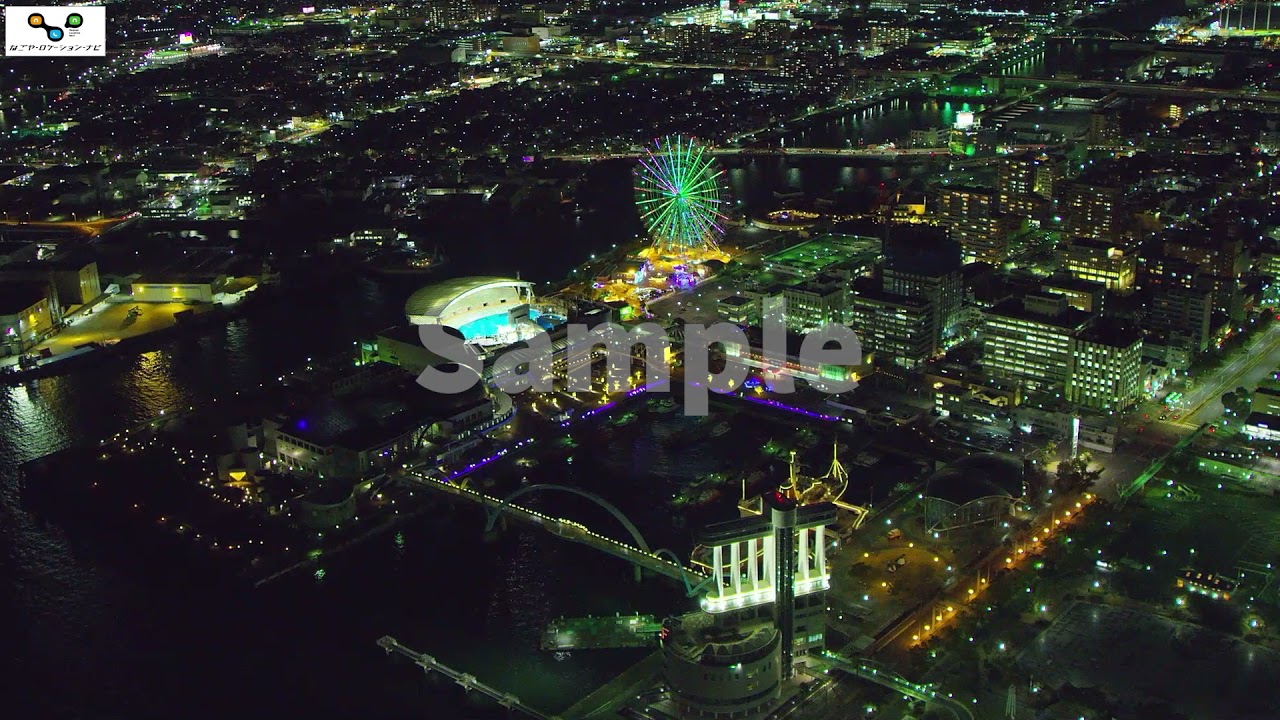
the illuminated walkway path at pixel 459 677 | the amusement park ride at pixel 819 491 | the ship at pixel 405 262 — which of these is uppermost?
the ship at pixel 405 262

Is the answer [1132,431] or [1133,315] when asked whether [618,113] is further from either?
[1132,431]

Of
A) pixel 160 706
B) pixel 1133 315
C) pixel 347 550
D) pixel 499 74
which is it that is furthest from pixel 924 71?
pixel 160 706

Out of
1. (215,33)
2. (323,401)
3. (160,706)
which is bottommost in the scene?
(160,706)

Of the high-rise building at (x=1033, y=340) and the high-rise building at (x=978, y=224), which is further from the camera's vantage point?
the high-rise building at (x=978, y=224)

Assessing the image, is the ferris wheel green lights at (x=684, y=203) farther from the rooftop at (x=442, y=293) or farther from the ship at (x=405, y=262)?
the ship at (x=405, y=262)

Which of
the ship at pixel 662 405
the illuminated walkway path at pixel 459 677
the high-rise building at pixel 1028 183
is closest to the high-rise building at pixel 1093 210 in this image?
the high-rise building at pixel 1028 183

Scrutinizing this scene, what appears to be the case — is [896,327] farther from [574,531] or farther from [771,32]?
[771,32]
